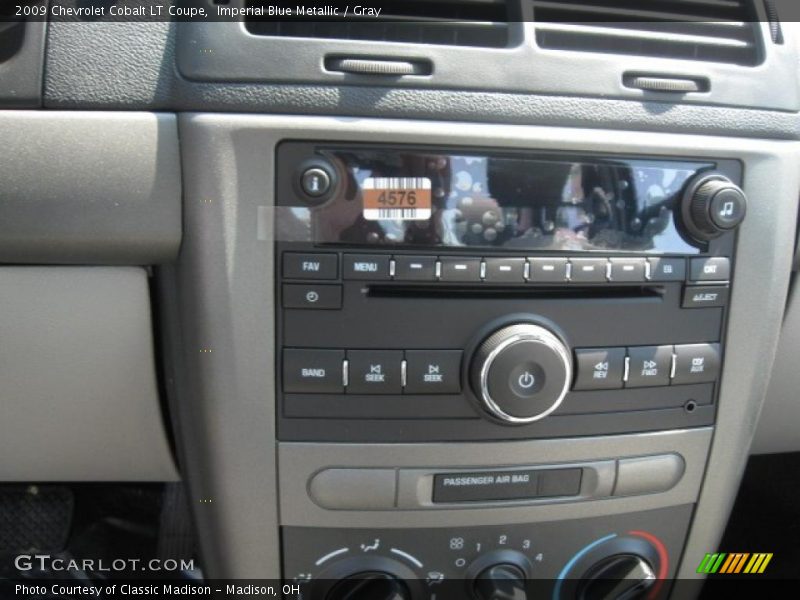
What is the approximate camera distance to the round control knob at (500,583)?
86 cm

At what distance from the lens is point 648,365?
2.77 feet

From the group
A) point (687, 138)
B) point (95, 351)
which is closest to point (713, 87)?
point (687, 138)

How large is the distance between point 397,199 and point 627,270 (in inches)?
11.0

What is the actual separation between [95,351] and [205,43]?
40cm

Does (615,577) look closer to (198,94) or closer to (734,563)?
(734,563)

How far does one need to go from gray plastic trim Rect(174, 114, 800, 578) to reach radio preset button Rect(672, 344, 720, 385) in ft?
0.09

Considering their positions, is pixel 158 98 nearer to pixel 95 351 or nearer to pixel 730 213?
pixel 95 351

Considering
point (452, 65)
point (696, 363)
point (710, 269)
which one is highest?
point (452, 65)

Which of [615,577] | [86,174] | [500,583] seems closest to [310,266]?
[86,174]

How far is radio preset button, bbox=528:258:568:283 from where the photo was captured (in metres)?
0.79

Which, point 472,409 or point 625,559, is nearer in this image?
point 472,409

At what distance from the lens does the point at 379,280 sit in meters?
0.77

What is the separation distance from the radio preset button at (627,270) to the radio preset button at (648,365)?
0.09m

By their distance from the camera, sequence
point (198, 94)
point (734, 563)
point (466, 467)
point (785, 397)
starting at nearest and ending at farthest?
point (198, 94)
point (466, 467)
point (785, 397)
point (734, 563)
